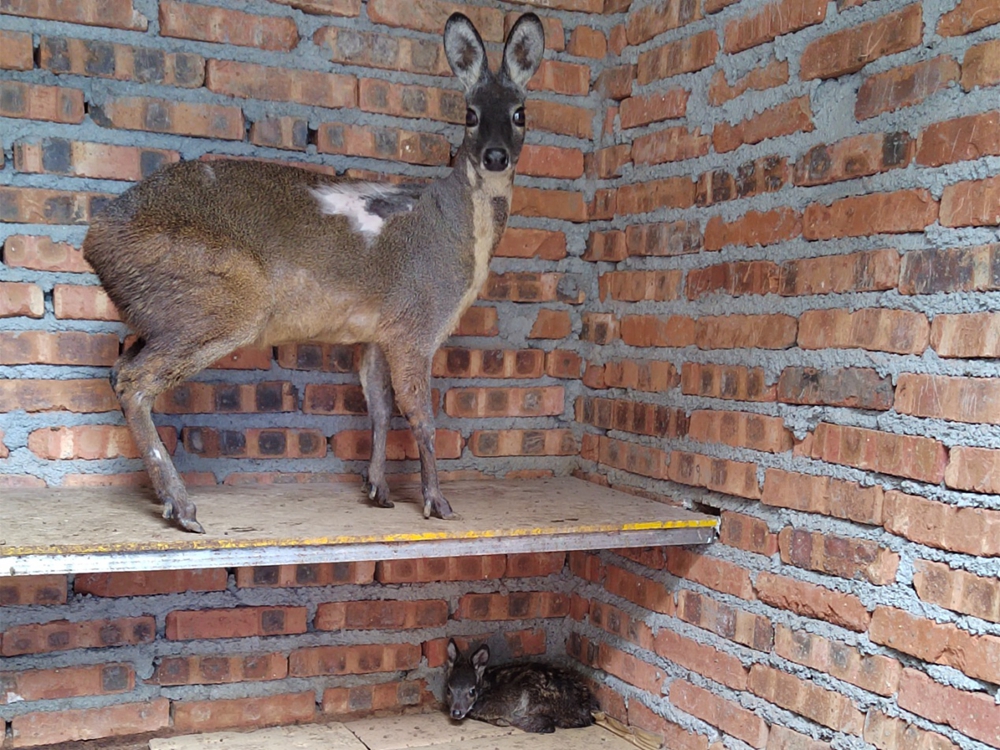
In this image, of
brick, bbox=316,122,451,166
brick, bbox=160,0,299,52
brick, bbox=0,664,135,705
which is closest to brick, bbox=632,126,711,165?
brick, bbox=316,122,451,166

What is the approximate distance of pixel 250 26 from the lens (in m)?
2.63

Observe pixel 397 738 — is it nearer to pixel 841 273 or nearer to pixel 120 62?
pixel 841 273

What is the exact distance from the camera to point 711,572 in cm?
253

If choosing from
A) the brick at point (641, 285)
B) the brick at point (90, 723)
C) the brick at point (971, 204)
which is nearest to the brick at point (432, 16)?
the brick at point (641, 285)

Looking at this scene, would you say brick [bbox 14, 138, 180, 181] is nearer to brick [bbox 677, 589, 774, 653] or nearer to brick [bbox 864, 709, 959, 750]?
brick [bbox 677, 589, 774, 653]

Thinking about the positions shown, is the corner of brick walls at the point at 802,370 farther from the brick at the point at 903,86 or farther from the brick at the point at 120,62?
the brick at the point at 120,62

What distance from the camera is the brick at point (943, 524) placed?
1.79 meters

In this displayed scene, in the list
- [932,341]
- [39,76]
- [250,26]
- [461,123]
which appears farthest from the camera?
[461,123]

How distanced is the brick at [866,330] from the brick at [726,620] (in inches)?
28.8

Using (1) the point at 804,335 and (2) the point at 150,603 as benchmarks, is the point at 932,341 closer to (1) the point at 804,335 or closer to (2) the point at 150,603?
(1) the point at 804,335

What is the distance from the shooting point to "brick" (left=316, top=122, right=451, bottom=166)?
2750 millimetres

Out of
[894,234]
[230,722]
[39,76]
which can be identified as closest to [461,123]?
[39,76]

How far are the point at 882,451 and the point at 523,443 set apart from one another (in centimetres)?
130

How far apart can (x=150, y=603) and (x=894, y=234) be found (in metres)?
2.23
